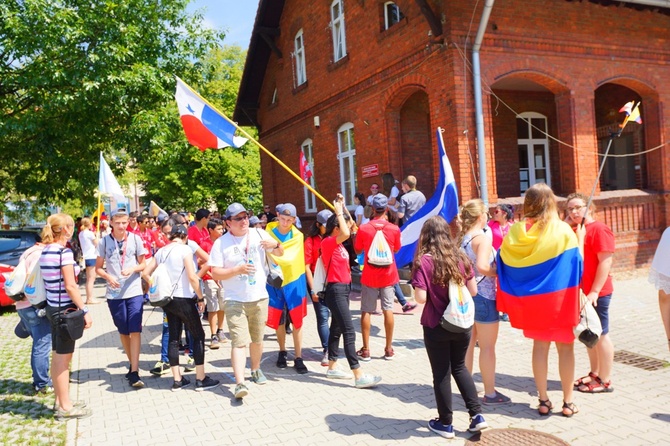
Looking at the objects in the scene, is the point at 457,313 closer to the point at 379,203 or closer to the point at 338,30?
the point at 379,203

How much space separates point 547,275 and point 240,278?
2939mm

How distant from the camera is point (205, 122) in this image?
6609 millimetres

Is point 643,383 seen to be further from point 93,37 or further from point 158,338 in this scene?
point 93,37

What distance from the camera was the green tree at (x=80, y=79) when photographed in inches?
552

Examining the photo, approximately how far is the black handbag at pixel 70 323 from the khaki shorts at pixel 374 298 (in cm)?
307

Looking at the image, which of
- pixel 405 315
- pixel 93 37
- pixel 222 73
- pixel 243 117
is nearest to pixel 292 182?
pixel 243 117

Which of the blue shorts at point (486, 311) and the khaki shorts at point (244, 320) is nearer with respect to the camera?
the blue shorts at point (486, 311)

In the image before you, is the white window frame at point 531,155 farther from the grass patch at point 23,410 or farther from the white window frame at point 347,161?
the grass patch at point 23,410

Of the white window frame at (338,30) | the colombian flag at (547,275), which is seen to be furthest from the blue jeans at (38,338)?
the white window frame at (338,30)

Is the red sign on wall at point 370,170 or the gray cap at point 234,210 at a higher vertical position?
the red sign on wall at point 370,170

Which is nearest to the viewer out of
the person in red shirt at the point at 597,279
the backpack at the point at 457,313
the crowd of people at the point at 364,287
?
the backpack at the point at 457,313

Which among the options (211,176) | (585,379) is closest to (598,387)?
(585,379)

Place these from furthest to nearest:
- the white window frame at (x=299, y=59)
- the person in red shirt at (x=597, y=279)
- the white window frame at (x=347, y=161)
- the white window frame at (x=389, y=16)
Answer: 1. the white window frame at (x=299, y=59)
2. the white window frame at (x=347, y=161)
3. the white window frame at (x=389, y=16)
4. the person in red shirt at (x=597, y=279)

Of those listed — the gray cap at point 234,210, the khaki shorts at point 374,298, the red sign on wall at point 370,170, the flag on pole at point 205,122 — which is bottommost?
the khaki shorts at point 374,298
